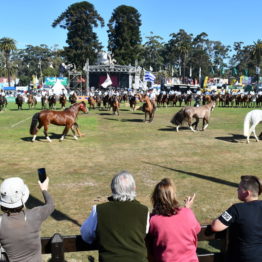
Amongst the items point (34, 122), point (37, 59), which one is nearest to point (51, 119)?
point (34, 122)

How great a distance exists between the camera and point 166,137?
15.1 m

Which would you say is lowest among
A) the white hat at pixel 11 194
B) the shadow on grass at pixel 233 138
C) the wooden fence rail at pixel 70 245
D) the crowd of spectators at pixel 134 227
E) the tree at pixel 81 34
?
the shadow on grass at pixel 233 138

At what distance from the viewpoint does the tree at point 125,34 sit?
7119cm

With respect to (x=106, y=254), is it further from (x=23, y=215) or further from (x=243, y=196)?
(x=243, y=196)

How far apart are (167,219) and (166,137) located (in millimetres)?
12459

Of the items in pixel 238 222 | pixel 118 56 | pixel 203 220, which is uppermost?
pixel 118 56

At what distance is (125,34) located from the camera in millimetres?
71000

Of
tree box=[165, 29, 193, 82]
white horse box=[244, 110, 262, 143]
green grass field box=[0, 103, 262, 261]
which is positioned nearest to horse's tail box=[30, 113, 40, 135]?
green grass field box=[0, 103, 262, 261]

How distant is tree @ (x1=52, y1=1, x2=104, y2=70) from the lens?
67375 millimetres

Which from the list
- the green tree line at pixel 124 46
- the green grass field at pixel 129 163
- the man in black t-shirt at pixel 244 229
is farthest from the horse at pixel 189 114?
the green tree line at pixel 124 46

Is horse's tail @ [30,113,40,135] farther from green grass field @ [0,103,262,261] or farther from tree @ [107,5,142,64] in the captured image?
tree @ [107,5,142,64]

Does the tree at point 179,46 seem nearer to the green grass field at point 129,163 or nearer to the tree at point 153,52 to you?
the tree at point 153,52

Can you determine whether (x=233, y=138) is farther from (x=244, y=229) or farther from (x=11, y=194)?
(x=11, y=194)

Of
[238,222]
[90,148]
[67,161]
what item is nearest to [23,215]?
[238,222]
